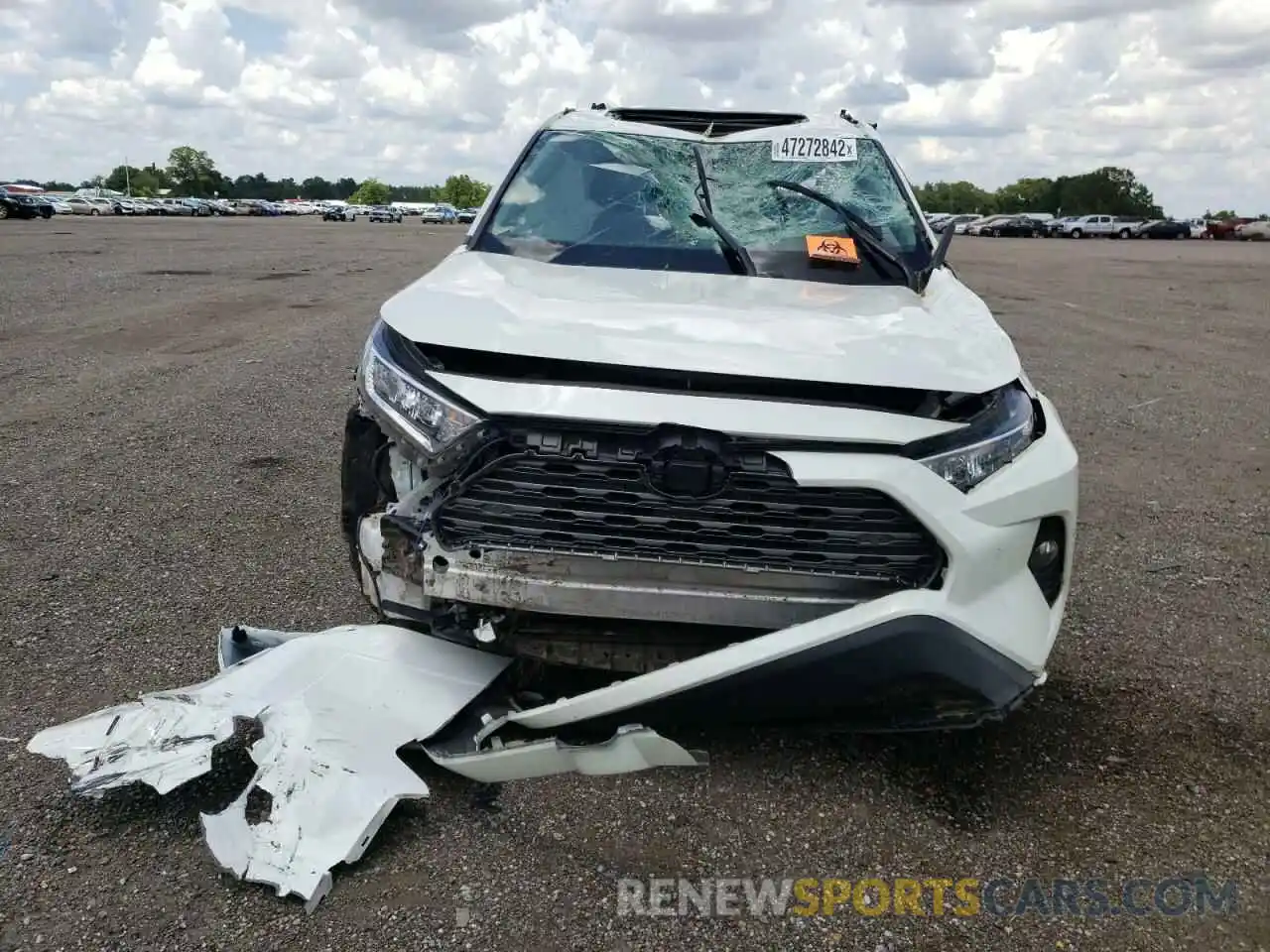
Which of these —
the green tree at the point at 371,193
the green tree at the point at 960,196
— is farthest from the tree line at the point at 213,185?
the green tree at the point at 960,196

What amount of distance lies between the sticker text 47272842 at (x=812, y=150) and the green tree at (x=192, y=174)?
142 m

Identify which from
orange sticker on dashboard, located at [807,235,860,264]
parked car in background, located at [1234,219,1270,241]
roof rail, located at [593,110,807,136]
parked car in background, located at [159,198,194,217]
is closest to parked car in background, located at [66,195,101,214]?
parked car in background, located at [159,198,194,217]

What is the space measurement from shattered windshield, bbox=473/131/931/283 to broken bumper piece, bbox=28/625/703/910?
5.16 feet

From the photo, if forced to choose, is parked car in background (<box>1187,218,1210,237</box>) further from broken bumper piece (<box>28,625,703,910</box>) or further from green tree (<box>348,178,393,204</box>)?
green tree (<box>348,178,393,204</box>)

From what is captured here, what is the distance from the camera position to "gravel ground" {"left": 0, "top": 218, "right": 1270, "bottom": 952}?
2301 mm

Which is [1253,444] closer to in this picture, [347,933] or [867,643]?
[867,643]

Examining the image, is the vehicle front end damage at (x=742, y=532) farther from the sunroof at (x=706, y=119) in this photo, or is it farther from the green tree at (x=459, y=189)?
the green tree at (x=459, y=189)

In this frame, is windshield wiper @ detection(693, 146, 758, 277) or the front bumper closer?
the front bumper

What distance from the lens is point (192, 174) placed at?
5271 inches

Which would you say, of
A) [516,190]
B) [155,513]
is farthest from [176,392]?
[516,190]

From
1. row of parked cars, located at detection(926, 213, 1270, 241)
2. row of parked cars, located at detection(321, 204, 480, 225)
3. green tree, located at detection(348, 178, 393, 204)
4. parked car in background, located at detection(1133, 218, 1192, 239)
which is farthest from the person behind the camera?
green tree, located at detection(348, 178, 393, 204)

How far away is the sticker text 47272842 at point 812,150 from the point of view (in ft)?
13.8

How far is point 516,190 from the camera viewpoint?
4.21 m

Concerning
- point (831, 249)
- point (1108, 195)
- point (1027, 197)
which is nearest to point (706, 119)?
point (831, 249)
